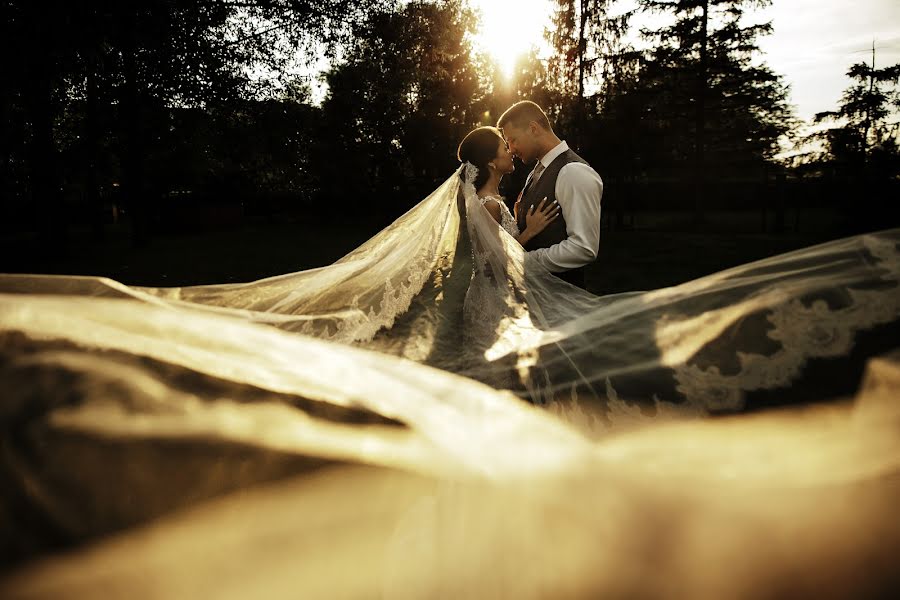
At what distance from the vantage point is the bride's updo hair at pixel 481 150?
5184mm

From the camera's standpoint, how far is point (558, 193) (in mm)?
4582

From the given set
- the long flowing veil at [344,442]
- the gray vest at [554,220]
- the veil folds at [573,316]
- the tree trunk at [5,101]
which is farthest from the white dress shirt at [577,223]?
the tree trunk at [5,101]

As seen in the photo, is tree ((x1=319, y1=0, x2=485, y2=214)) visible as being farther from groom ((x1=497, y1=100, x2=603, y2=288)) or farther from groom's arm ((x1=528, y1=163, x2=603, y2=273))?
groom's arm ((x1=528, y1=163, x2=603, y2=273))

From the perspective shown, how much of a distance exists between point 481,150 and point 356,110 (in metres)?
25.4

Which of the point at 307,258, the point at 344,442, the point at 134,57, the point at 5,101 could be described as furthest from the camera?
the point at 307,258

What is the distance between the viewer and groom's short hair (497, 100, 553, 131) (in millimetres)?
4852

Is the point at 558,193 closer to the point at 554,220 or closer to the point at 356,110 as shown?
the point at 554,220

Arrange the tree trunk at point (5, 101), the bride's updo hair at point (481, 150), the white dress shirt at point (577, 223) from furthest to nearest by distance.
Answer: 1. the tree trunk at point (5, 101)
2. the bride's updo hair at point (481, 150)
3. the white dress shirt at point (577, 223)

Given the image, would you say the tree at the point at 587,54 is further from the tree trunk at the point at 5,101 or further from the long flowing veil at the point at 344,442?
the long flowing veil at the point at 344,442

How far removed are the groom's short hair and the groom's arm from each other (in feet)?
2.11

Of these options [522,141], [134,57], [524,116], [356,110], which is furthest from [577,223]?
[356,110]

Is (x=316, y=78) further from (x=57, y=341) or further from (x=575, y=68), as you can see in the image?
(x=57, y=341)

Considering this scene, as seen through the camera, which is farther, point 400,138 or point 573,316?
point 400,138

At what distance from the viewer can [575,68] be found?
27484 mm
